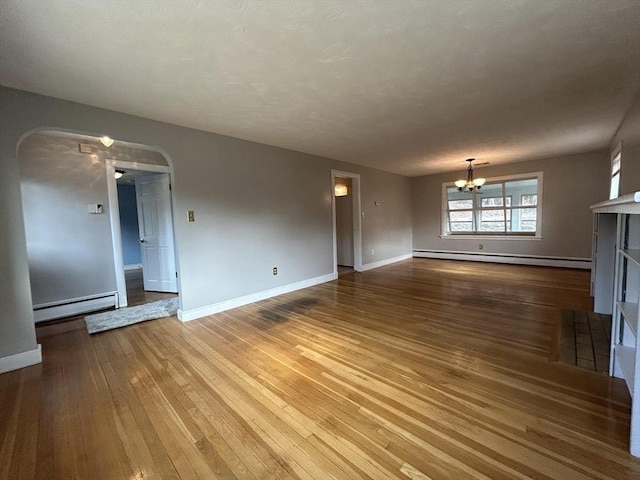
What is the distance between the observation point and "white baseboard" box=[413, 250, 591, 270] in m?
5.78

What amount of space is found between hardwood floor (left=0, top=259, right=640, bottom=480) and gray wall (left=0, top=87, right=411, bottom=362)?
647 mm

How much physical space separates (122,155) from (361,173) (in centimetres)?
453

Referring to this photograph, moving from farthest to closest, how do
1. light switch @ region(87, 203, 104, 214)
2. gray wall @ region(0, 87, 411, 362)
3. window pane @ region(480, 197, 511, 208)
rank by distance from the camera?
window pane @ region(480, 197, 511, 208)
light switch @ region(87, 203, 104, 214)
gray wall @ region(0, 87, 411, 362)

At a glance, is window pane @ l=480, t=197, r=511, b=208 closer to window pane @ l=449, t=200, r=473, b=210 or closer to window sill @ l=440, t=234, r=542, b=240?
window pane @ l=449, t=200, r=473, b=210

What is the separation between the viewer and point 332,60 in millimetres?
2031

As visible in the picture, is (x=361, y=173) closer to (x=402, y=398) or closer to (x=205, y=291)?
(x=205, y=291)

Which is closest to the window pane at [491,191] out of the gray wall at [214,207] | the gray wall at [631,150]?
the gray wall at [631,150]

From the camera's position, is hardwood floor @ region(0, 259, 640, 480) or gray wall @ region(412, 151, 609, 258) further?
gray wall @ region(412, 151, 609, 258)

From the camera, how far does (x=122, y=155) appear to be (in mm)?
4191

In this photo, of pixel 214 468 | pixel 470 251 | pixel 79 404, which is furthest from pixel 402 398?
pixel 470 251

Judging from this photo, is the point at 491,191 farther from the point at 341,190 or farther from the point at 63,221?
the point at 63,221

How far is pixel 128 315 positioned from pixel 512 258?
7.92m

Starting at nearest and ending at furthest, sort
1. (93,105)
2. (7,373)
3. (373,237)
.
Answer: (7,373) → (93,105) → (373,237)

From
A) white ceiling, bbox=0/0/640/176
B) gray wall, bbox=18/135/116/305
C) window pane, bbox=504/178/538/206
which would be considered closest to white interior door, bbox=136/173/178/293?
gray wall, bbox=18/135/116/305
